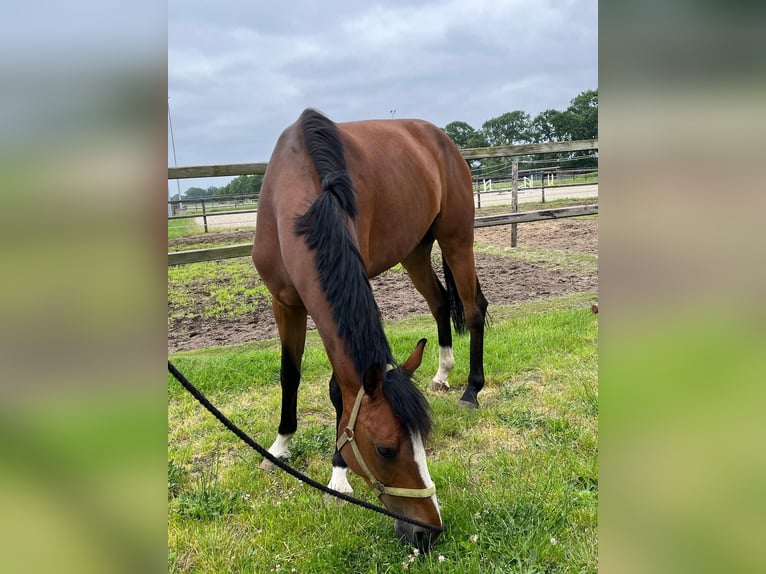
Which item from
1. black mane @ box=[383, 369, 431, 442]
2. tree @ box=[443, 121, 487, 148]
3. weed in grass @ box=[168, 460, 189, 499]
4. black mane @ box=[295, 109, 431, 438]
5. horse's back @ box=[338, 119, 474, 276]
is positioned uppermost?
tree @ box=[443, 121, 487, 148]

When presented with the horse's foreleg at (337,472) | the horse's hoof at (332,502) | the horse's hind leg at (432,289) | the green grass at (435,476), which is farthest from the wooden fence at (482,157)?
the horse's hoof at (332,502)

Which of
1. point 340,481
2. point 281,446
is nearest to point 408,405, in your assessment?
point 340,481

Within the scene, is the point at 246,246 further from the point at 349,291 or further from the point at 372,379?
the point at 372,379

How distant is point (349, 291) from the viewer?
78.9 inches

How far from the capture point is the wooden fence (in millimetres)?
5160

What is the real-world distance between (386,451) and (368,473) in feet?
0.59

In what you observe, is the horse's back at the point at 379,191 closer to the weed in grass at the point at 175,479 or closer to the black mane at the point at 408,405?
the black mane at the point at 408,405

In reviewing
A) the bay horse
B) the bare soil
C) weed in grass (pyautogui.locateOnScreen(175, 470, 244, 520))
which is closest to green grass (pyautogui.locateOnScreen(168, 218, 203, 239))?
the bare soil

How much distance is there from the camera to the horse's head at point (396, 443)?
1.85 m

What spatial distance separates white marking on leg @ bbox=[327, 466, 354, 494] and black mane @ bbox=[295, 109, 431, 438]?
36.9 inches

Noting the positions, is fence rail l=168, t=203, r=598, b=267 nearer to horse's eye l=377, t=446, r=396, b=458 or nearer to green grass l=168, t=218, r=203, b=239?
horse's eye l=377, t=446, r=396, b=458
